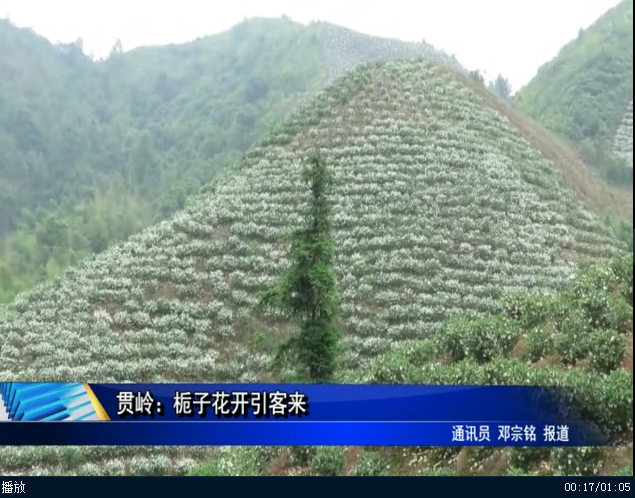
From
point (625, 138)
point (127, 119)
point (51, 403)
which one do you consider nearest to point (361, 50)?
point (127, 119)

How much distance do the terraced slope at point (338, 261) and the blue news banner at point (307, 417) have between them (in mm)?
4315

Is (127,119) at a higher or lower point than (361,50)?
lower

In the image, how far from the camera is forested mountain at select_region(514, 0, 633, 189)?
33781 mm

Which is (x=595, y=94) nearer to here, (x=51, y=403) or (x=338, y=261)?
(x=338, y=261)

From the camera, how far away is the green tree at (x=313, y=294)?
9828 mm

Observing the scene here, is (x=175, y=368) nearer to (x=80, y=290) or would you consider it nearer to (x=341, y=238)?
(x=80, y=290)

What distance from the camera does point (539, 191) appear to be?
24250 millimetres

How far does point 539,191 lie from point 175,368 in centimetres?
1532

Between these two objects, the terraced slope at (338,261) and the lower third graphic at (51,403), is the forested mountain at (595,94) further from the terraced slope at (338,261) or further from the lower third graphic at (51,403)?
the lower third graphic at (51,403)

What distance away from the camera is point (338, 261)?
19.2 meters
